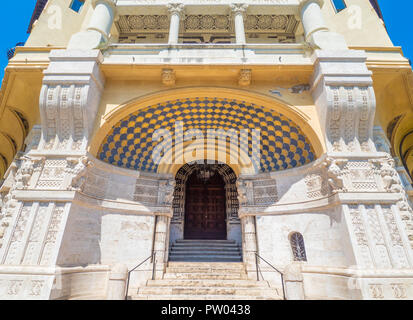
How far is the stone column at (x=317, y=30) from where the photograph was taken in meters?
5.74

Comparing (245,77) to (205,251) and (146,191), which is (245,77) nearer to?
(146,191)

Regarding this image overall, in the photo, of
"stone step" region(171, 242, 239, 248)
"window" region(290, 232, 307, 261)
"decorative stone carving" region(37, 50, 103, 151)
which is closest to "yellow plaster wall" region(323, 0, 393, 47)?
"window" region(290, 232, 307, 261)

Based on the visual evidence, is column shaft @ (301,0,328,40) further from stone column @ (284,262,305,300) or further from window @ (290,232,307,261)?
stone column @ (284,262,305,300)

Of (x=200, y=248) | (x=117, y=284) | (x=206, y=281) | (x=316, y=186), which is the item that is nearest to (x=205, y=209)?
(x=200, y=248)

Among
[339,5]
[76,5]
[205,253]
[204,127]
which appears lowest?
[205,253]

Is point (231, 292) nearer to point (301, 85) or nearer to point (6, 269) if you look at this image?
point (6, 269)

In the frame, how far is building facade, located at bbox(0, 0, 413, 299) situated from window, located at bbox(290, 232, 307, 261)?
0.03 m

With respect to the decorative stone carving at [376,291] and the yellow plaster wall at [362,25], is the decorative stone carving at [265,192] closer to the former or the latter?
the decorative stone carving at [376,291]

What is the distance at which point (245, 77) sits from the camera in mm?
5793

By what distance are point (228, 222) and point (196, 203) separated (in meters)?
1.71

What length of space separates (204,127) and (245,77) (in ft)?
6.44

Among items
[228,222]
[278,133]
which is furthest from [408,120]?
[228,222]

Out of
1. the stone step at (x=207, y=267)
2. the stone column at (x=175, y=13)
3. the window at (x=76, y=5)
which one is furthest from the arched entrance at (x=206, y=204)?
the window at (x=76, y=5)
